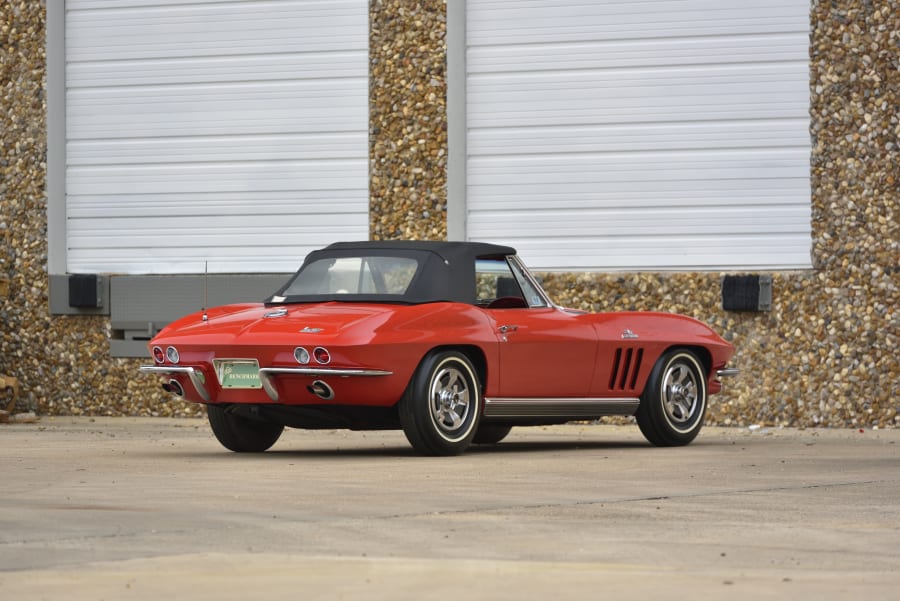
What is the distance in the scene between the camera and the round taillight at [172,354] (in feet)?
36.9

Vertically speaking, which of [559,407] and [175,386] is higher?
[175,386]

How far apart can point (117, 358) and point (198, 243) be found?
1525 millimetres

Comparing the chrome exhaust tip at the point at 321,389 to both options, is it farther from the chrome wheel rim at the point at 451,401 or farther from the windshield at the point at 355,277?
the windshield at the point at 355,277

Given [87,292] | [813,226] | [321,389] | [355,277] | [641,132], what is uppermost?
[641,132]

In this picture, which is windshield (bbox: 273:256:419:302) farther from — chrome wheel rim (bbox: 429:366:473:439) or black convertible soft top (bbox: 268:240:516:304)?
chrome wheel rim (bbox: 429:366:473:439)

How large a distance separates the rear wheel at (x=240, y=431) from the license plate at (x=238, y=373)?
2.95 feet

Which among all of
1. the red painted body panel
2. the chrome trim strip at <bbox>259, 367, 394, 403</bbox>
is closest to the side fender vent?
the red painted body panel

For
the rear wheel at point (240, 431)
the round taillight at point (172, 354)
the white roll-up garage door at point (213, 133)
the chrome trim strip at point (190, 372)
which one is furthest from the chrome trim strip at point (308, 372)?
the white roll-up garage door at point (213, 133)

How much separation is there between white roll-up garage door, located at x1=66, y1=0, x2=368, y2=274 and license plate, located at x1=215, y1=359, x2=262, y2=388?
793 cm

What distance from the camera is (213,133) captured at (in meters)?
19.6

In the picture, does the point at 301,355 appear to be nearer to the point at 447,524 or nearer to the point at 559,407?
the point at 559,407

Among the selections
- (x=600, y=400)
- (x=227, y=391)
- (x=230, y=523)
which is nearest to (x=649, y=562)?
(x=230, y=523)

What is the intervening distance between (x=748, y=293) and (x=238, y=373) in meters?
7.58

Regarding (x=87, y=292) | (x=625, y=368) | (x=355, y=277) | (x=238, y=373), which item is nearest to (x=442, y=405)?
(x=355, y=277)
